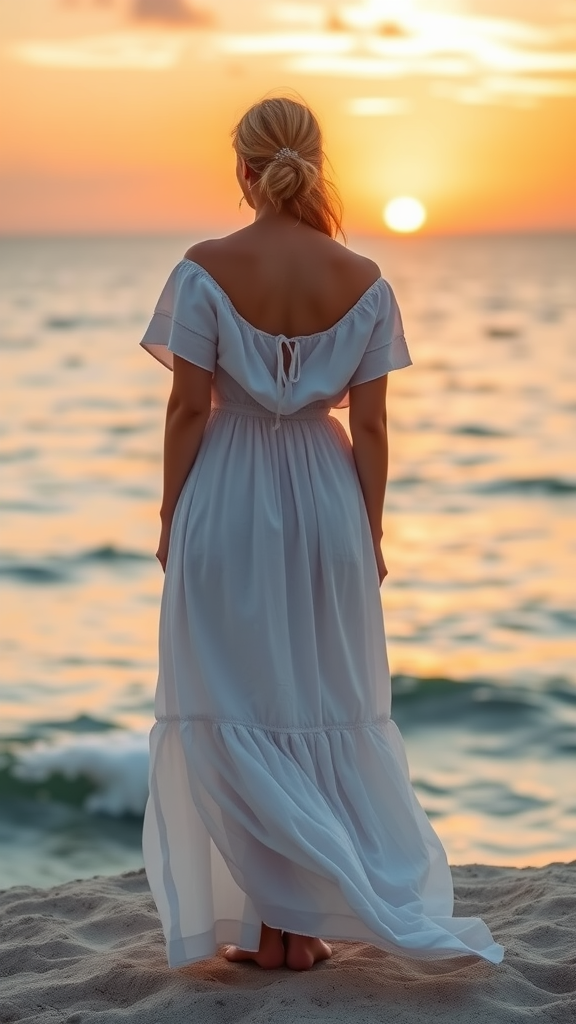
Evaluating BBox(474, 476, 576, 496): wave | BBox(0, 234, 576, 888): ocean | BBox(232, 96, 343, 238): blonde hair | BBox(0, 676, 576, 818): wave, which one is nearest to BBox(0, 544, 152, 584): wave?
BBox(0, 234, 576, 888): ocean

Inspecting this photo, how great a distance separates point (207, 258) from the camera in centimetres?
347

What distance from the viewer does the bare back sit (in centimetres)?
347

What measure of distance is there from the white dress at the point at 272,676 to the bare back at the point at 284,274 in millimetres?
38

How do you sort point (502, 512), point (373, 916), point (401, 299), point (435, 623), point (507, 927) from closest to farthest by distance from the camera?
point (373, 916), point (507, 927), point (435, 623), point (502, 512), point (401, 299)

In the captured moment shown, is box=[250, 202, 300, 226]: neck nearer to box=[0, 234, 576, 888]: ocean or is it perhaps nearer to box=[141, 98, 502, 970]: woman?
box=[141, 98, 502, 970]: woman

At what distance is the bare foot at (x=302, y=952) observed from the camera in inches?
139

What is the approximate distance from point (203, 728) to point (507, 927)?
1182 mm

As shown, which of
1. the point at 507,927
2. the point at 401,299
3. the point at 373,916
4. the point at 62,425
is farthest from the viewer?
the point at 401,299

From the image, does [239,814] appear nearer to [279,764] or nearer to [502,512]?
[279,764]

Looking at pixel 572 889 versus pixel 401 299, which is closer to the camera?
pixel 572 889

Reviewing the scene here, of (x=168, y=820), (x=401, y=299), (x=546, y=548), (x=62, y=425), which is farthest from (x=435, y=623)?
(x=401, y=299)

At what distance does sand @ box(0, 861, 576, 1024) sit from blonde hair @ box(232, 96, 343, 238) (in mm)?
1953

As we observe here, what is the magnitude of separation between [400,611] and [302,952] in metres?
6.63

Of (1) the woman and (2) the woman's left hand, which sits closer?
(1) the woman
